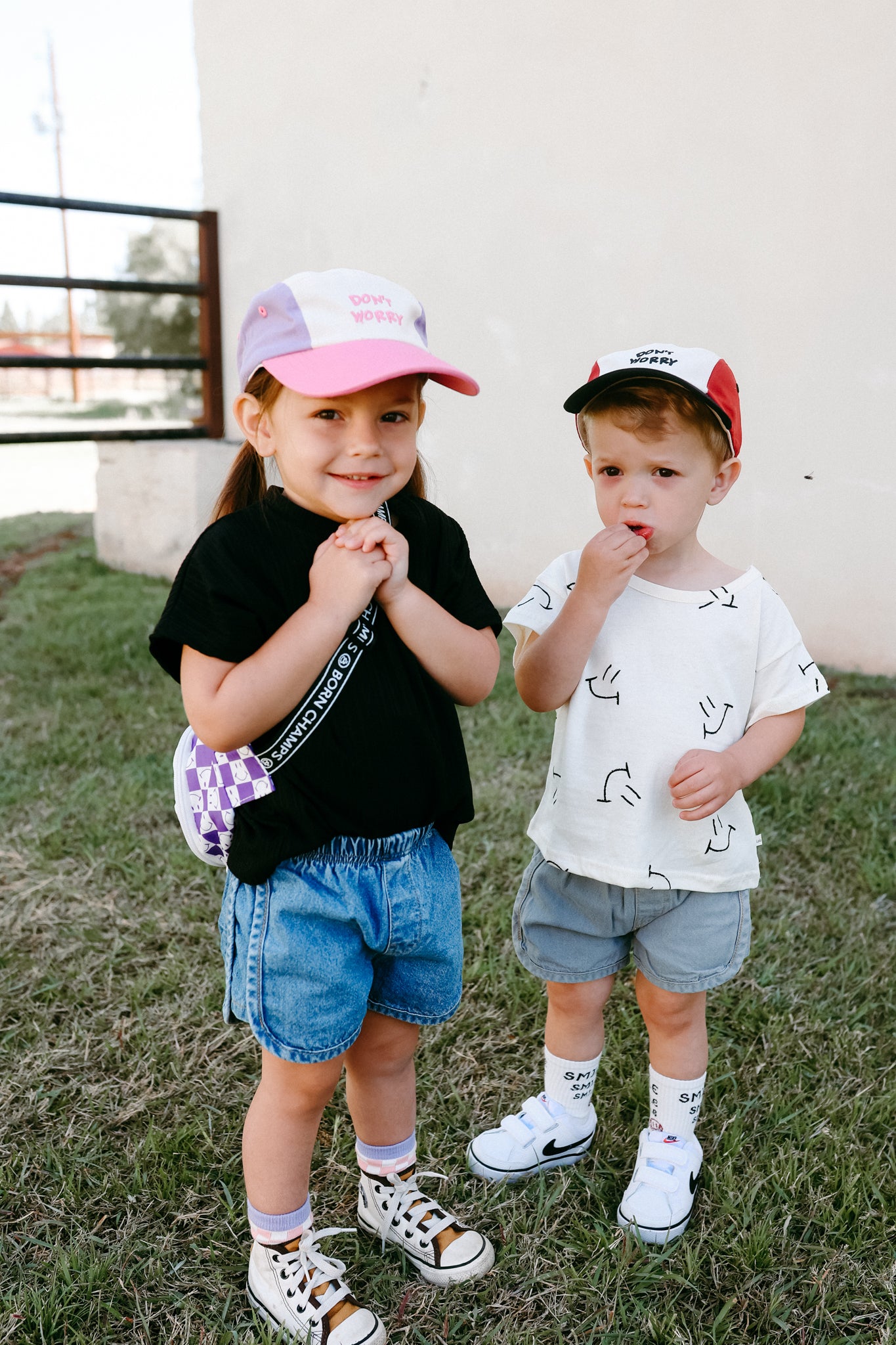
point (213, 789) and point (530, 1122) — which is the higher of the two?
point (213, 789)

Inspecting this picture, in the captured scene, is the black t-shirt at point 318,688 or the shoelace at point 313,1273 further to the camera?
the shoelace at point 313,1273

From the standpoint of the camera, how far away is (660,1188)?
1.67m

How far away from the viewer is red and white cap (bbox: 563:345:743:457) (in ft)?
4.71

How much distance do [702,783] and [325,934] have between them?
54cm

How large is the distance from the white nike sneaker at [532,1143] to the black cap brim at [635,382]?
1.13 m

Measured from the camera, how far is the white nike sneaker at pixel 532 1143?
176cm

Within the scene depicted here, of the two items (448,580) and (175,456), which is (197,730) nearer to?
(448,580)

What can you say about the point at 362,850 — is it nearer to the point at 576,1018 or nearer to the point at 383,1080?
the point at 383,1080

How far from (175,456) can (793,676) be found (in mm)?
5156

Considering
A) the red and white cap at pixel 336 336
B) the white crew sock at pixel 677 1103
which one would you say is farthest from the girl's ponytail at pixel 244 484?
the white crew sock at pixel 677 1103

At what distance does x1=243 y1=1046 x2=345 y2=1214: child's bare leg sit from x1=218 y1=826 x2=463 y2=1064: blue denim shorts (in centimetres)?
5

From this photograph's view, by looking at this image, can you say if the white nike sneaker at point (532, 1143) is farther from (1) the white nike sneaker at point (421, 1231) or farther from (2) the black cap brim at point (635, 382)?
(2) the black cap brim at point (635, 382)

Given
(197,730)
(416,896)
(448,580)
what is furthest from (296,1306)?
(448,580)

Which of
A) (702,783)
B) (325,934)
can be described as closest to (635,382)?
(702,783)
